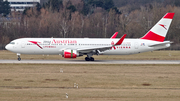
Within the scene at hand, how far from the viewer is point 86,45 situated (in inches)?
1748

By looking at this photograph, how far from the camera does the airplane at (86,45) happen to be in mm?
43219

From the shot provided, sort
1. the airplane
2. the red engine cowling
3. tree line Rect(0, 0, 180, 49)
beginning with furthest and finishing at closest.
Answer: tree line Rect(0, 0, 180, 49) → the airplane → the red engine cowling

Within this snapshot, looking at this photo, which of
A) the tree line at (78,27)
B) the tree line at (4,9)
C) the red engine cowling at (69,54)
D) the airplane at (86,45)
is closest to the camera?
the red engine cowling at (69,54)

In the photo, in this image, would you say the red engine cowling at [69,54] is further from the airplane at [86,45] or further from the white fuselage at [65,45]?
the white fuselage at [65,45]

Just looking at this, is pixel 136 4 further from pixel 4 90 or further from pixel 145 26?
pixel 4 90

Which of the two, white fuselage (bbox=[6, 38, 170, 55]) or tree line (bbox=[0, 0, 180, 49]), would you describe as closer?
white fuselage (bbox=[6, 38, 170, 55])

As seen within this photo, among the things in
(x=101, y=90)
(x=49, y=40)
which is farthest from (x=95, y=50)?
(x=101, y=90)

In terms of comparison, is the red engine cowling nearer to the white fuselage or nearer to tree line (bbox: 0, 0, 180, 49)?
the white fuselage

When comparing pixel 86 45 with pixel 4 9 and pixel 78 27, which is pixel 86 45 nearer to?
pixel 78 27

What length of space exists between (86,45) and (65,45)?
124 inches

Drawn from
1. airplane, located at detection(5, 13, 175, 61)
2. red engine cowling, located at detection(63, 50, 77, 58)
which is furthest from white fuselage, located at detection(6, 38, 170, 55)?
red engine cowling, located at detection(63, 50, 77, 58)

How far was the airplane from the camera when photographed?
43.2 metres

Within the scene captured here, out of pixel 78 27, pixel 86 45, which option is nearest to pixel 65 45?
pixel 86 45

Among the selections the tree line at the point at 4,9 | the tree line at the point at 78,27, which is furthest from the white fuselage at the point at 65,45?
→ the tree line at the point at 4,9
